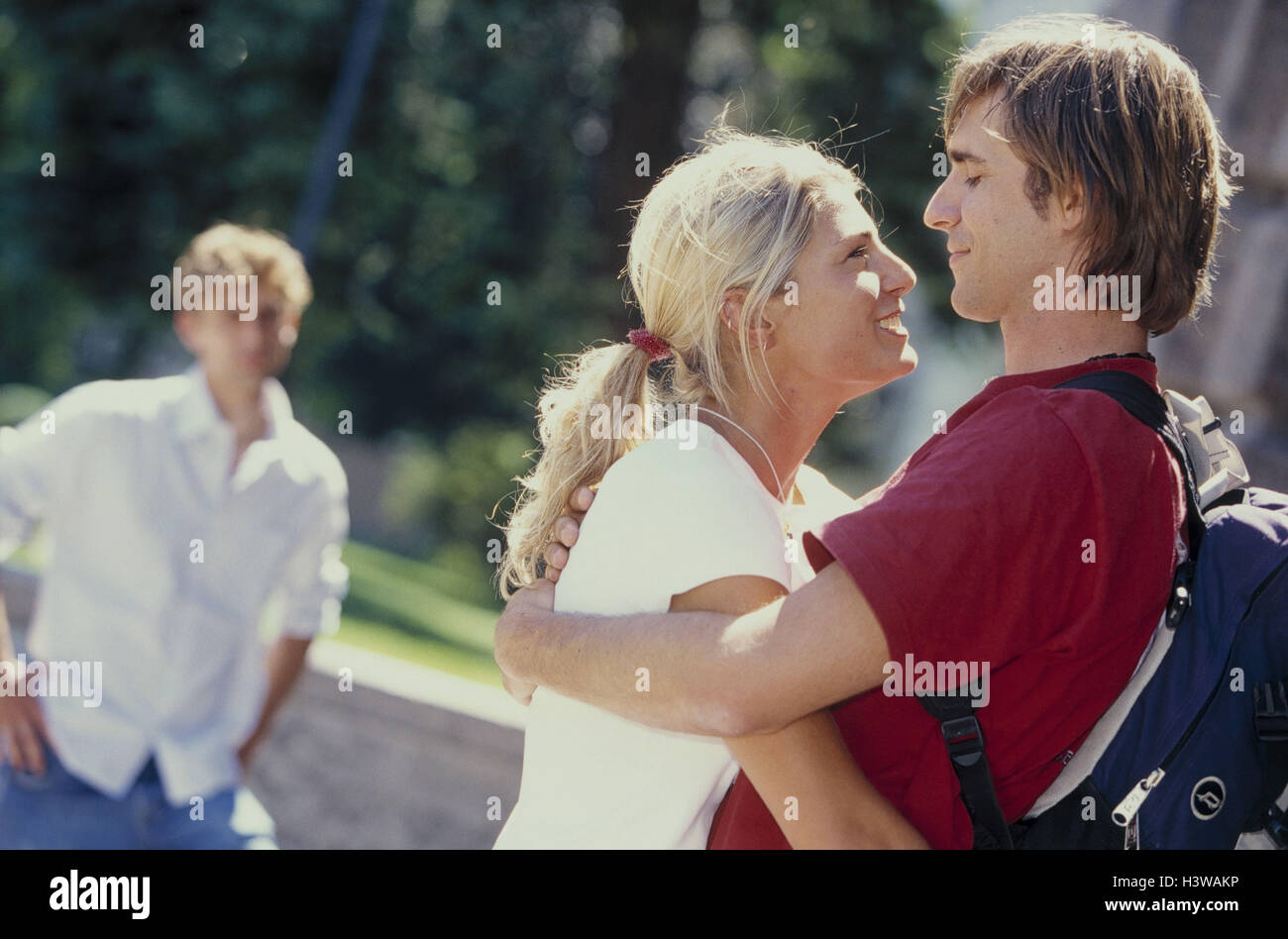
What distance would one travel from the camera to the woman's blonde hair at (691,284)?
2.56m

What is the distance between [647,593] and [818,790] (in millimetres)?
425

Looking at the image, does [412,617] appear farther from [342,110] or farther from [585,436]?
[585,436]

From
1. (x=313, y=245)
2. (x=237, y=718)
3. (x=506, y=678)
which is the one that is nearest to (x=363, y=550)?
(x=313, y=245)

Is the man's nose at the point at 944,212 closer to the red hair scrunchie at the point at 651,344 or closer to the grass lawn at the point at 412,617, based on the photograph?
the red hair scrunchie at the point at 651,344

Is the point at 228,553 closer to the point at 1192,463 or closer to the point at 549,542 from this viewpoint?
the point at 549,542

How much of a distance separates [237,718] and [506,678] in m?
2.45

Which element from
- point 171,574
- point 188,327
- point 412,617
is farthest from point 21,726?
point 412,617

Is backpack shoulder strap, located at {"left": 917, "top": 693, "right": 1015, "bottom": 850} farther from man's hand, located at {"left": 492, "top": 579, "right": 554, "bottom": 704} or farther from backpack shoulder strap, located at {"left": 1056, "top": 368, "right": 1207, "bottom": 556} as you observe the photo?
man's hand, located at {"left": 492, "top": 579, "right": 554, "bottom": 704}

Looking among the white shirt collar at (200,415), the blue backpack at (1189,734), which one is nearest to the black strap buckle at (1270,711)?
the blue backpack at (1189,734)

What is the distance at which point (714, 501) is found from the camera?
2.25m

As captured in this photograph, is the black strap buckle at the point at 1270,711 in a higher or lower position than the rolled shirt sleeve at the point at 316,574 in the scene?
higher

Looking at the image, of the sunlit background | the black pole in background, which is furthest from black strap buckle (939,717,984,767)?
the black pole in background

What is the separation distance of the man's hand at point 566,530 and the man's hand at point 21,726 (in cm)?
236

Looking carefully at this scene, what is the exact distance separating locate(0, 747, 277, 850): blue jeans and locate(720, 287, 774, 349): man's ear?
2.63m
